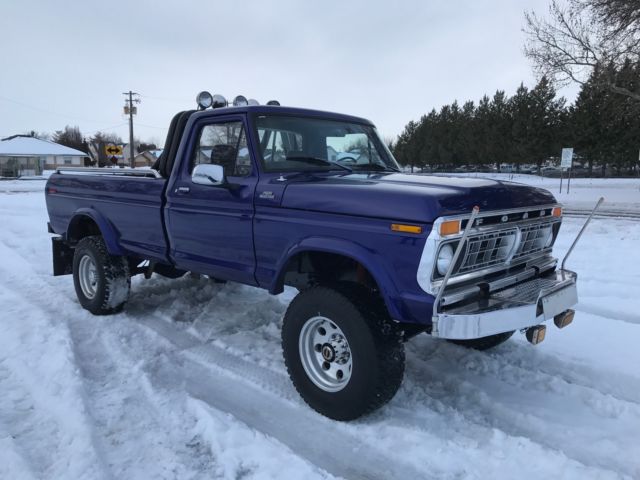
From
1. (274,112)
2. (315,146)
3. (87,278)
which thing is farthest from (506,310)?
(87,278)

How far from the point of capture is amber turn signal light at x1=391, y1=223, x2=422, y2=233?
2879mm

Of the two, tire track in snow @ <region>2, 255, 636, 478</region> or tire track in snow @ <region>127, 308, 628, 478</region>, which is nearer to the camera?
tire track in snow @ <region>127, 308, 628, 478</region>

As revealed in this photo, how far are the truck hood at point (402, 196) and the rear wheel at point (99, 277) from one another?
2.73 m

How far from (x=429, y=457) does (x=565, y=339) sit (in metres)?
2.37

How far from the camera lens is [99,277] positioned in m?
5.37

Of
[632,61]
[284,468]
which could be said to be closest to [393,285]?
[284,468]

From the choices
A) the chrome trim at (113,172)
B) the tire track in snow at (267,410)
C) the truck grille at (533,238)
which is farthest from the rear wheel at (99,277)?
the truck grille at (533,238)

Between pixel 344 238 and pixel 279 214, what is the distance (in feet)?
2.03

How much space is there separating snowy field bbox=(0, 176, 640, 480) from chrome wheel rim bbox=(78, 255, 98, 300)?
278mm

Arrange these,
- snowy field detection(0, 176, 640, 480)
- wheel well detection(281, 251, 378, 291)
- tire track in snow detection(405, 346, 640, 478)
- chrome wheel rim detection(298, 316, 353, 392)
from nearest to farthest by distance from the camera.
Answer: snowy field detection(0, 176, 640, 480) < tire track in snow detection(405, 346, 640, 478) < chrome wheel rim detection(298, 316, 353, 392) < wheel well detection(281, 251, 378, 291)

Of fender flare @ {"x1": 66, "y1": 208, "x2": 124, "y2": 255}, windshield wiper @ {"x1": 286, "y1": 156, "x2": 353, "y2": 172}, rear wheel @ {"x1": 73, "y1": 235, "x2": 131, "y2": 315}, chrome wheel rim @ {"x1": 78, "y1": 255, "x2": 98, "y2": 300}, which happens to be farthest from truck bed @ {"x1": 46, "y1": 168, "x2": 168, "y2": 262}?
windshield wiper @ {"x1": 286, "y1": 156, "x2": 353, "y2": 172}

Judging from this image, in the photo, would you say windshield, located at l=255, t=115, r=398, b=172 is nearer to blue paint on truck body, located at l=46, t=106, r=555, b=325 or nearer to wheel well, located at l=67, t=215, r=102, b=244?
blue paint on truck body, located at l=46, t=106, r=555, b=325

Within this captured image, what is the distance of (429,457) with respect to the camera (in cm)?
292

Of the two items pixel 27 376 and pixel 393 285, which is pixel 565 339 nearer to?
pixel 393 285
